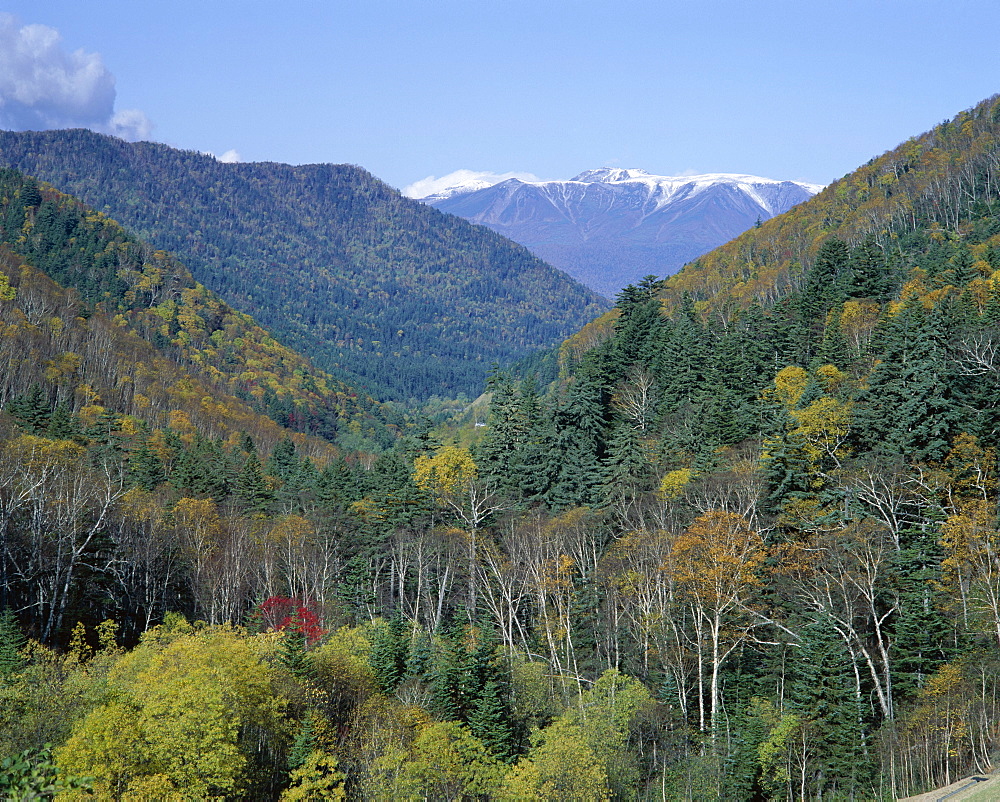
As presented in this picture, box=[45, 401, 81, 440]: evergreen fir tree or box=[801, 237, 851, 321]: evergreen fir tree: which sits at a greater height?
box=[801, 237, 851, 321]: evergreen fir tree

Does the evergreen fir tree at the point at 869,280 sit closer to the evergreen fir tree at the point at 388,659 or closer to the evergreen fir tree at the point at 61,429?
the evergreen fir tree at the point at 388,659

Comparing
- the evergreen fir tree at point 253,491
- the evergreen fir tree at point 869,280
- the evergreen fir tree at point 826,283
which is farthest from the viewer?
the evergreen fir tree at point 826,283

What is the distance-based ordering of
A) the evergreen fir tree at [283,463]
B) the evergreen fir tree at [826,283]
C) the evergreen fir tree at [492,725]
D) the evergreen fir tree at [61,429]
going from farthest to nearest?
the evergreen fir tree at [283,463]
the evergreen fir tree at [826,283]
the evergreen fir tree at [61,429]
the evergreen fir tree at [492,725]

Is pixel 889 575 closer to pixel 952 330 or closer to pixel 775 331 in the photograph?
pixel 952 330

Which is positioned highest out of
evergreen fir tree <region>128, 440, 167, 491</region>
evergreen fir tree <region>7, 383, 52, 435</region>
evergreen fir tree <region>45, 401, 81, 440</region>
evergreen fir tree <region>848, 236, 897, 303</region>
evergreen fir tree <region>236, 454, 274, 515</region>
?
evergreen fir tree <region>848, 236, 897, 303</region>

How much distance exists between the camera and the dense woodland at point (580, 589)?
124 ft

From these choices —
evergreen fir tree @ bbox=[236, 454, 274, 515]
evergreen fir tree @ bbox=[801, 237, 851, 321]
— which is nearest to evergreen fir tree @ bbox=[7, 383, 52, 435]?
evergreen fir tree @ bbox=[236, 454, 274, 515]

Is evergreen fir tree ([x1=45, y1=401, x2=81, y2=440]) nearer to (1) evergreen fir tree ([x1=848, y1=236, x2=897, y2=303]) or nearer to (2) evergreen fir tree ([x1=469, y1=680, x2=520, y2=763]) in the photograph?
(2) evergreen fir tree ([x1=469, y1=680, x2=520, y2=763])

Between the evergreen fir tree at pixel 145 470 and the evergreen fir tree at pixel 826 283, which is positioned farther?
the evergreen fir tree at pixel 826 283

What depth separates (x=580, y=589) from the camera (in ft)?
182

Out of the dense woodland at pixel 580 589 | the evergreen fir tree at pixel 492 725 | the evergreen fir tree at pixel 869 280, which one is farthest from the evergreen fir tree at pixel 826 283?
the evergreen fir tree at pixel 492 725

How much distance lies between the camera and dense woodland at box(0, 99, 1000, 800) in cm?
3775

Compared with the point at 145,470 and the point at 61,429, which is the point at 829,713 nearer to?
the point at 145,470

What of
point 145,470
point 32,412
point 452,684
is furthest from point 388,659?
point 32,412
